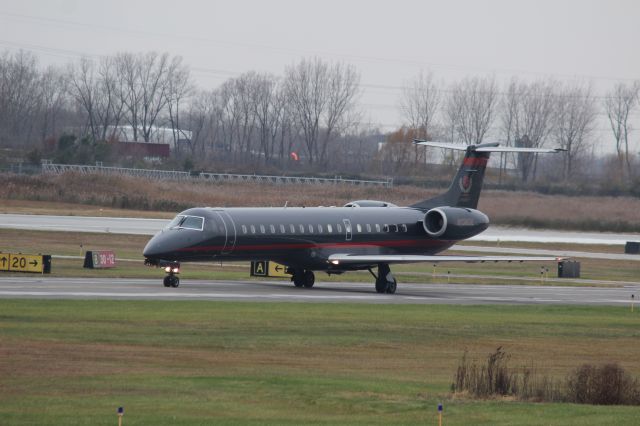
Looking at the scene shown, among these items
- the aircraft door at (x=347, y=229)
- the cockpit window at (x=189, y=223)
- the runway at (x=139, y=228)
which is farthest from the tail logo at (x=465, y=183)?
the runway at (x=139, y=228)

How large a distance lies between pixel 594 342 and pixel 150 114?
4920 inches

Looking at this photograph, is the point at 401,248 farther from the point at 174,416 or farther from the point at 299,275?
the point at 174,416

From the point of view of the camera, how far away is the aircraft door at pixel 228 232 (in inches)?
1608

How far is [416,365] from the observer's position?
2536 centimetres

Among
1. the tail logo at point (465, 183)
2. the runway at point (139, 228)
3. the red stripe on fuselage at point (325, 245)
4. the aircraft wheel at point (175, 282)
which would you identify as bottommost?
the aircraft wheel at point (175, 282)

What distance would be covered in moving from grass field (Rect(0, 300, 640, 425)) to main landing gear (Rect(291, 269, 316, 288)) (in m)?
7.57

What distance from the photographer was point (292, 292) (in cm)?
4212

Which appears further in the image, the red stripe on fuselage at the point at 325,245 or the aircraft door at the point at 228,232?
the aircraft door at the point at 228,232

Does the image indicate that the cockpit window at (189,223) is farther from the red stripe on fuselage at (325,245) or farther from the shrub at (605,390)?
the shrub at (605,390)

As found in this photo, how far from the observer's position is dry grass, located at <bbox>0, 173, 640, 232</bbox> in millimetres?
79812

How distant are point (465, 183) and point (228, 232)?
1299 cm

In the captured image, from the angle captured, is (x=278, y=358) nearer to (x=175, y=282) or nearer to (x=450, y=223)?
(x=175, y=282)

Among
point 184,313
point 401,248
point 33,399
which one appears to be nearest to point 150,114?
point 401,248

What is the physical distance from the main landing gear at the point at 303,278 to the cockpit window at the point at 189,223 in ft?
18.4
